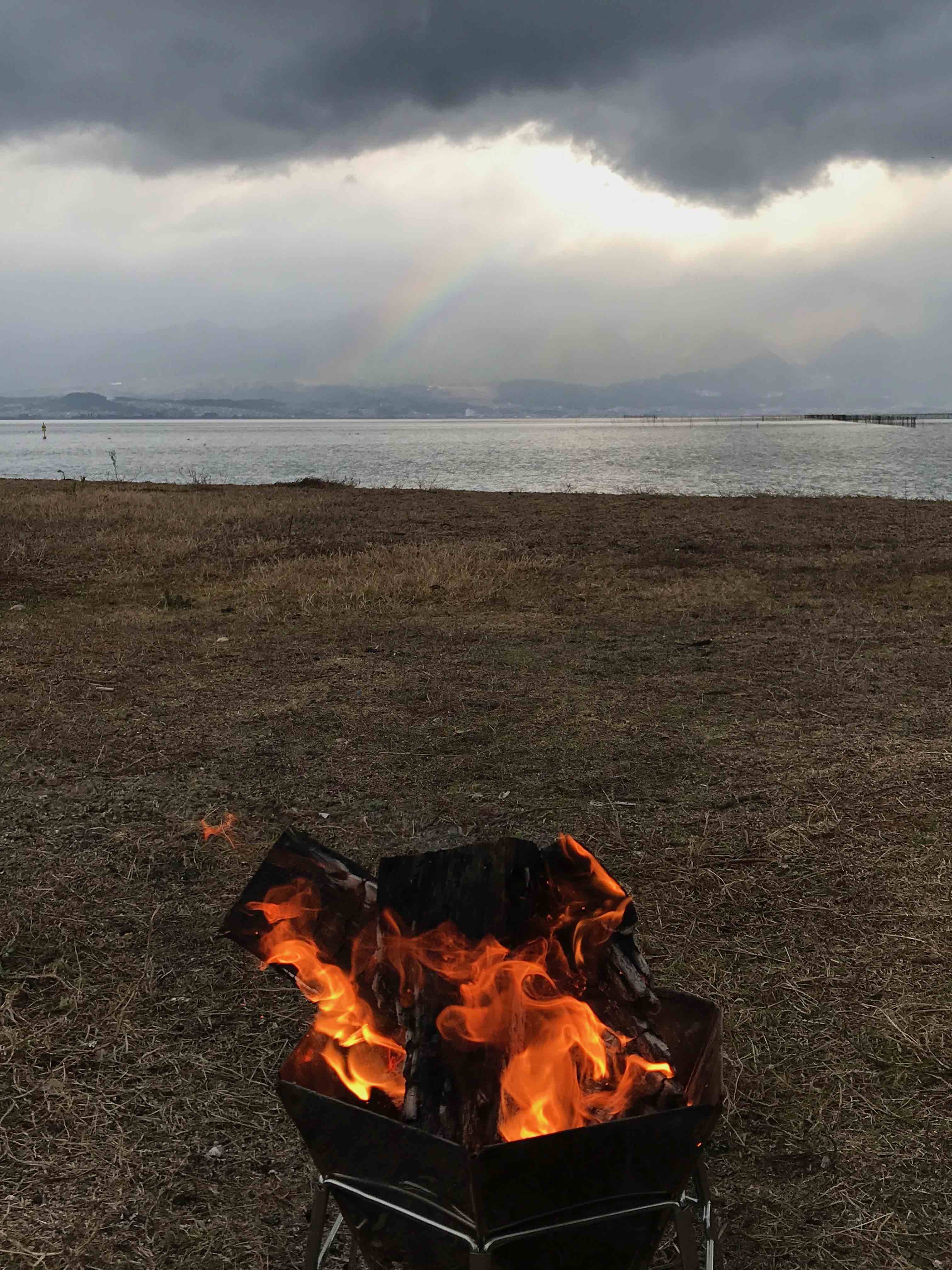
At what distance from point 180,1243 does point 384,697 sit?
16.8 ft

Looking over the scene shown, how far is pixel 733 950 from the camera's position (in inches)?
160

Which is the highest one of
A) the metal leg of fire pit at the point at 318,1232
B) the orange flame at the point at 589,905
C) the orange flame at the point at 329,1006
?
the orange flame at the point at 589,905

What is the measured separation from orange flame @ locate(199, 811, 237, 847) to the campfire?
7.87ft

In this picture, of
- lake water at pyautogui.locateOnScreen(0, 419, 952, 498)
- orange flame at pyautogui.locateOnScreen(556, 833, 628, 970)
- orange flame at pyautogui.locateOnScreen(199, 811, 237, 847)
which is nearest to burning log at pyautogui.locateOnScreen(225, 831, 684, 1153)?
orange flame at pyautogui.locateOnScreen(556, 833, 628, 970)

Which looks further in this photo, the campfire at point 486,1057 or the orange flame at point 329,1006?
the orange flame at point 329,1006

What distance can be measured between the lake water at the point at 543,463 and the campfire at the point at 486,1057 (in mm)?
31502

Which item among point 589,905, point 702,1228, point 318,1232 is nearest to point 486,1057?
point 589,905

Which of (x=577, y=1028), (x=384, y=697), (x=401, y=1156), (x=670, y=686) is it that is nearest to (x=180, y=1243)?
(x=401, y=1156)

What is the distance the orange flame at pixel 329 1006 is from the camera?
2.41 metres

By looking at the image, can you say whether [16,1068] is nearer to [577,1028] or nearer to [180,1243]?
[180,1243]

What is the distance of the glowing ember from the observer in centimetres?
224

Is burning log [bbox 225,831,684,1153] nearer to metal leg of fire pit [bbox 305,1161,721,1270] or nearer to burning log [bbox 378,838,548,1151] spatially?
burning log [bbox 378,838,548,1151]

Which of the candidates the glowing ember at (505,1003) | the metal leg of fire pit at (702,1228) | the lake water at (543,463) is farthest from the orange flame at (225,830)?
the lake water at (543,463)

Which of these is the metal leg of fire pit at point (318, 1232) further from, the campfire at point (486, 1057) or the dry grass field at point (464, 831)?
the dry grass field at point (464, 831)
